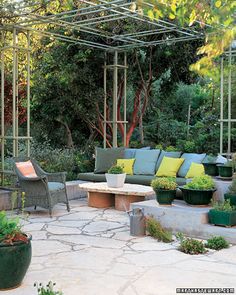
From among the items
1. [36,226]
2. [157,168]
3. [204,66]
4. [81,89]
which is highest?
[81,89]

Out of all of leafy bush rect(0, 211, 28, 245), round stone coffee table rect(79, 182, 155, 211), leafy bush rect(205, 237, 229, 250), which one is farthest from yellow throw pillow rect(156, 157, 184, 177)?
leafy bush rect(0, 211, 28, 245)

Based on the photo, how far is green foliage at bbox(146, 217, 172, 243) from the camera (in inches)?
228

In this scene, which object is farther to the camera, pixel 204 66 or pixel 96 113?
pixel 96 113

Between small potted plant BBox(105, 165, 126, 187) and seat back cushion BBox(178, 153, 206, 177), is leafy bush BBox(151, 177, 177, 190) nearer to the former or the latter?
small potted plant BBox(105, 165, 126, 187)

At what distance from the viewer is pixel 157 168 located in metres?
9.16

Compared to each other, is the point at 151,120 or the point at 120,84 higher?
the point at 120,84

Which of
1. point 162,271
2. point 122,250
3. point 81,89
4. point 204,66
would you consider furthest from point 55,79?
point 204,66

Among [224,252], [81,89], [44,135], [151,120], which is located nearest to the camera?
[224,252]

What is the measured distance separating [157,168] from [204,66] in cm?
698

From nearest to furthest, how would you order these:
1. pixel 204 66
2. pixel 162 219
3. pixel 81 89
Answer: pixel 204 66, pixel 162 219, pixel 81 89

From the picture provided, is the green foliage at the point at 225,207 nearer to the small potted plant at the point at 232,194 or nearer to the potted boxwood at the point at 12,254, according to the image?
the small potted plant at the point at 232,194

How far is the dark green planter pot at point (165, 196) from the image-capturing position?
6410 millimetres

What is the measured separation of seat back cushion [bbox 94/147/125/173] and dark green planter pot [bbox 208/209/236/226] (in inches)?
153

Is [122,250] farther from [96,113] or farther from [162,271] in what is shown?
[96,113]
